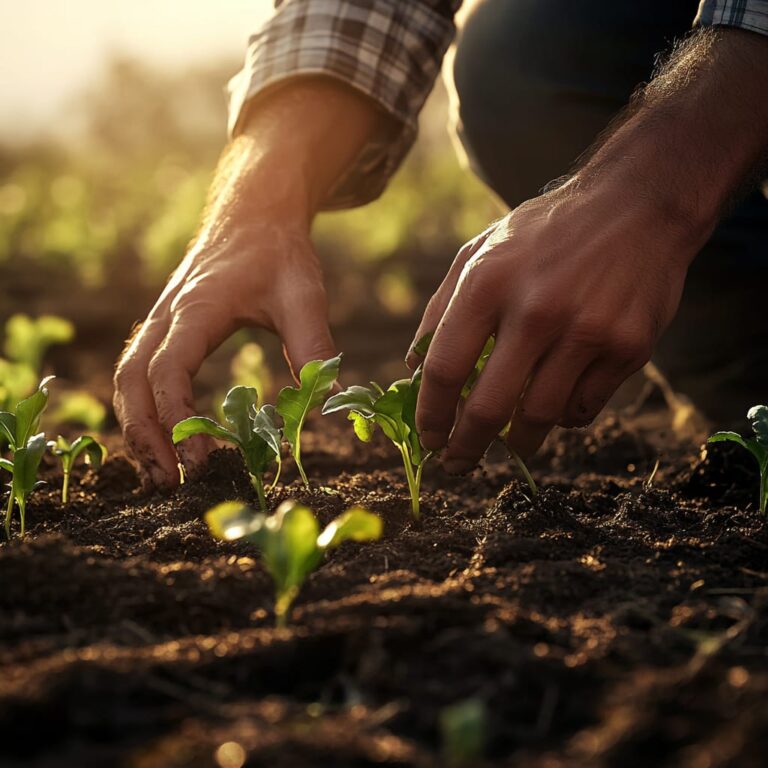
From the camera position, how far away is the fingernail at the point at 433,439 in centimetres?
179

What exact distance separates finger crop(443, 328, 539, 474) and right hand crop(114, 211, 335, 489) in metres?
0.56

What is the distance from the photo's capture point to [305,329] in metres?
2.21

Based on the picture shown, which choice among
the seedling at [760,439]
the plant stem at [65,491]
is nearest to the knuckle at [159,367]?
the plant stem at [65,491]

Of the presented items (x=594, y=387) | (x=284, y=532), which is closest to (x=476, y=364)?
(x=594, y=387)

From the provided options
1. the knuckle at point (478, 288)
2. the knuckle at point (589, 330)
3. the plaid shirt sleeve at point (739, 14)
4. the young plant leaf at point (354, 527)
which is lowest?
the young plant leaf at point (354, 527)

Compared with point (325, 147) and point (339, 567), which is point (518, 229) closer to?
point (339, 567)

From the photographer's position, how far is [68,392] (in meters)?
4.12

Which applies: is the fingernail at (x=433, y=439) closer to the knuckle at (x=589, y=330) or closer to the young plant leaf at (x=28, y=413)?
the knuckle at (x=589, y=330)

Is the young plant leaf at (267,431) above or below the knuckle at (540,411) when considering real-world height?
above

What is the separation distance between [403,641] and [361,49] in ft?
6.63

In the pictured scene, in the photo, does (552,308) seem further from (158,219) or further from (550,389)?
(158,219)

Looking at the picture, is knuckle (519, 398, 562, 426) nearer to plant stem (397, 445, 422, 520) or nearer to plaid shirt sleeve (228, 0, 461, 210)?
plant stem (397, 445, 422, 520)

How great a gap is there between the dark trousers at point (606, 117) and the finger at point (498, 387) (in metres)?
1.49

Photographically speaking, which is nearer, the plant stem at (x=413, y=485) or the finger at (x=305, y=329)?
the plant stem at (x=413, y=485)
